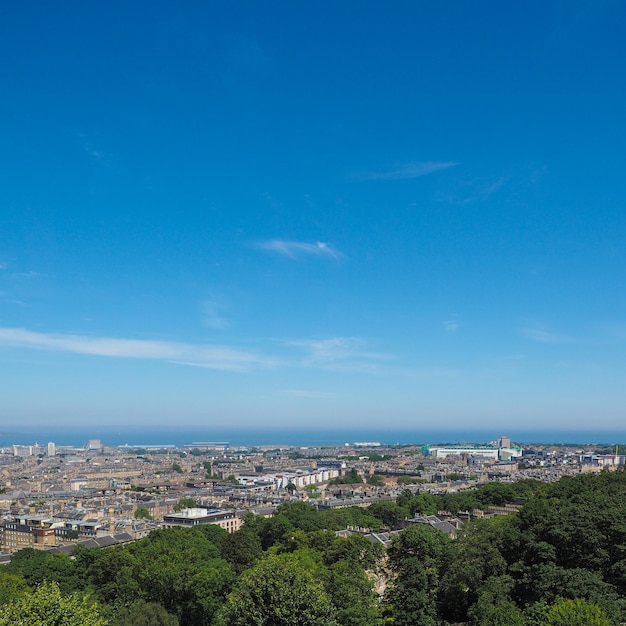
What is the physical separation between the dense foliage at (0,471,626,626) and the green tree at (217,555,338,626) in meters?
0.04

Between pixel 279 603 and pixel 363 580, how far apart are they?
6.21 m

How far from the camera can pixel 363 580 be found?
24781 millimetres

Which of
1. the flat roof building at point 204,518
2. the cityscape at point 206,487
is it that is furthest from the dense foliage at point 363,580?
the cityscape at point 206,487

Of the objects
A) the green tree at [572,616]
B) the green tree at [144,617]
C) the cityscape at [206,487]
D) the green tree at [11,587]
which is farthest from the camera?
the cityscape at [206,487]

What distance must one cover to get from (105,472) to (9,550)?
73477 millimetres

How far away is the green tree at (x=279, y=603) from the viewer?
63.1ft

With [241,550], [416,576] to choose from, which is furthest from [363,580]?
[241,550]

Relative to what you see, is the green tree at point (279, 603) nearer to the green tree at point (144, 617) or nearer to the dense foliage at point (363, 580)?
the dense foliage at point (363, 580)

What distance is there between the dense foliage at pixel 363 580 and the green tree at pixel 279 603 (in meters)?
0.04

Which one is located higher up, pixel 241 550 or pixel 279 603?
pixel 279 603

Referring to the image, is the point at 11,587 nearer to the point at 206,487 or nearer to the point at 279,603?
the point at 279,603

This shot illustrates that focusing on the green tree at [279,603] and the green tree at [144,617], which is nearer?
the green tree at [279,603]

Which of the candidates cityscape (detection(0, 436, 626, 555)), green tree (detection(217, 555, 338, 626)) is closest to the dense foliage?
green tree (detection(217, 555, 338, 626))

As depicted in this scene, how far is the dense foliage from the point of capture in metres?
19.4
